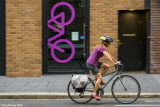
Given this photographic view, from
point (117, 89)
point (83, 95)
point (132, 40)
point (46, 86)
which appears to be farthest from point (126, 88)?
point (132, 40)

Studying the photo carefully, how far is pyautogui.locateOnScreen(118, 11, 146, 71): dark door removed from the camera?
13.0m

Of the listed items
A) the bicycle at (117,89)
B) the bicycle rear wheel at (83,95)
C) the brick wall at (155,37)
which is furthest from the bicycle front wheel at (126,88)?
the brick wall at (155,37)

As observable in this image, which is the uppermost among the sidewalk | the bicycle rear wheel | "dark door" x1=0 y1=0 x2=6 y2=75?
"dark door" x1=0 y1=0 x2=6 y2=75

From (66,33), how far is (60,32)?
22 cm

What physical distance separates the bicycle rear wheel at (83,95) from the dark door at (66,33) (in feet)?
14.0

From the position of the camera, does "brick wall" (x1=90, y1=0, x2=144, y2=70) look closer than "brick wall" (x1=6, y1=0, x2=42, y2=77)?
No

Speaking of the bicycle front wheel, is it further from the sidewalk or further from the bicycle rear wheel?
the sidewalk

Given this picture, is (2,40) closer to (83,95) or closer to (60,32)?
(60,32)

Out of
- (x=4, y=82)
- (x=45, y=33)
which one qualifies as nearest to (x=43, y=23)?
(x=45, y=33)

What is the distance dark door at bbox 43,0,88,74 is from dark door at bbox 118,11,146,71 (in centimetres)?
152

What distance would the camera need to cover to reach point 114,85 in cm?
808

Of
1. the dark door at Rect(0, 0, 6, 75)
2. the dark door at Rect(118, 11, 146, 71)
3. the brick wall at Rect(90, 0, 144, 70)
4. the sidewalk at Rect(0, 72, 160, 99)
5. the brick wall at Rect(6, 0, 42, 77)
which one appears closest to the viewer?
the sidewalk at Rect(0, 72, 160, 99)

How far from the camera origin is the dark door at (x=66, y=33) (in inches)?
487

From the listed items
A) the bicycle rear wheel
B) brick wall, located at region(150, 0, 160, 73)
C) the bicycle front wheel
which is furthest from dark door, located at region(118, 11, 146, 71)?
the bicycle rear wheel
